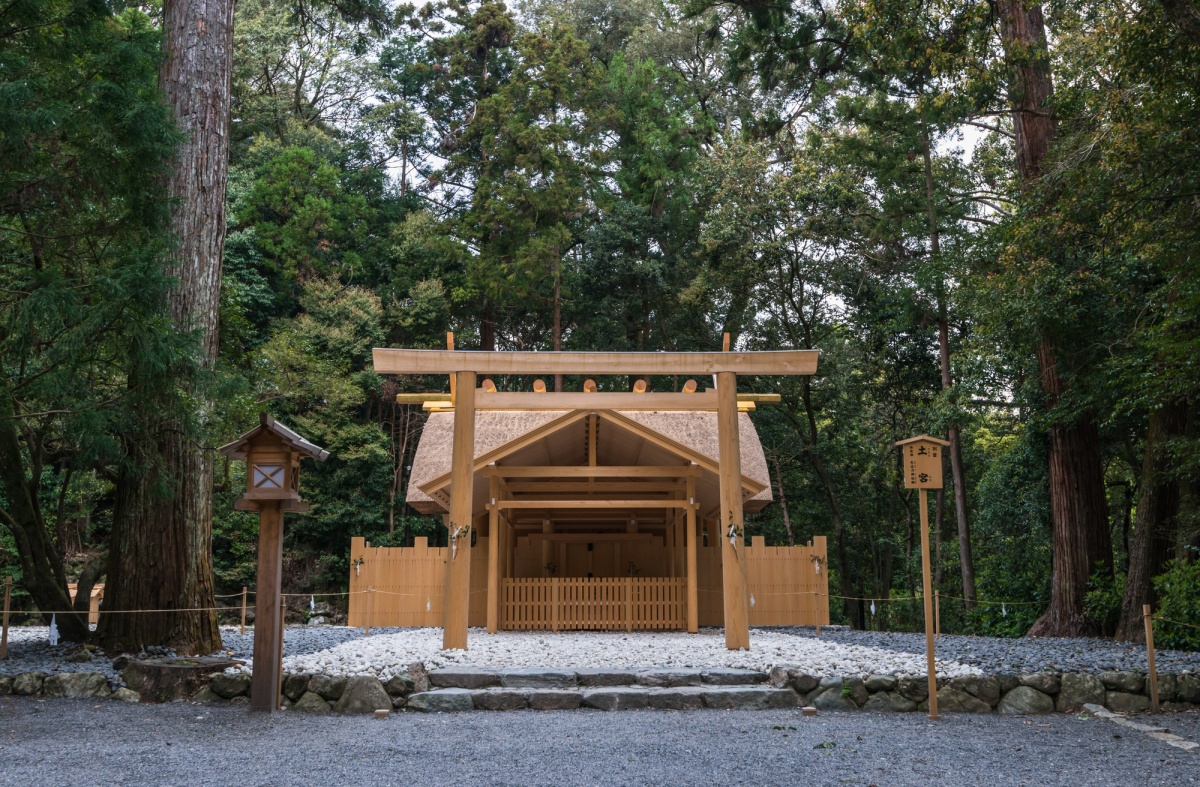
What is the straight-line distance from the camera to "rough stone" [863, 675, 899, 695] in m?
7.12

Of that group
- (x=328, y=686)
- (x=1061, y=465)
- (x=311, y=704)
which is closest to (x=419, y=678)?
(x=328, y=686)

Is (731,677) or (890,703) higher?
(731,677)

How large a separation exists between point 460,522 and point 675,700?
337cm

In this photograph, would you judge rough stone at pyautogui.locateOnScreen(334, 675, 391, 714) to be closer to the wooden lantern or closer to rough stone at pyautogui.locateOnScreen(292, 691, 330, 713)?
rough stone at pyautogui.locateOnScreen(292, 691, 330, 713)

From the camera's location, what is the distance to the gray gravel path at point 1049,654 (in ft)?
24.7

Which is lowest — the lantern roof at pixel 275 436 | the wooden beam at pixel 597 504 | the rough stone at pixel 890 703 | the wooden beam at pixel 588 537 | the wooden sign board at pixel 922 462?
the rough stone at pixel 890 703

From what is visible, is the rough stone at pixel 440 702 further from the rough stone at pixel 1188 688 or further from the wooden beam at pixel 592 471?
the rough stone at pixel 1188 688

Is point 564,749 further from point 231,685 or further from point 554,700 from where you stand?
point 231,685

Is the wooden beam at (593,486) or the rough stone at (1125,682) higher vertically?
the wooden beam at (593,486)

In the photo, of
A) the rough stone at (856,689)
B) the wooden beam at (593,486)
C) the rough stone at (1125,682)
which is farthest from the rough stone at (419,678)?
the wooden beam at (593,486)

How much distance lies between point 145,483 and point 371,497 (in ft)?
50.5

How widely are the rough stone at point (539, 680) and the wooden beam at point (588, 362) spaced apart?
3556 millimetres

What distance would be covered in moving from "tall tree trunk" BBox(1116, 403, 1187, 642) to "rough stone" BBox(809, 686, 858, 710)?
5.92m

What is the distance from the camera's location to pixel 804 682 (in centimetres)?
725
